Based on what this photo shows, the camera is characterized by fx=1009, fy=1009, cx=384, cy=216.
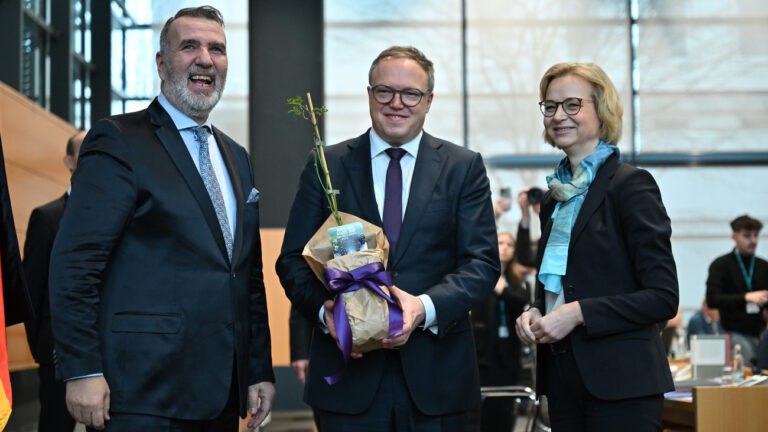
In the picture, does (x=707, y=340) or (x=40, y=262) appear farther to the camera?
(x=707, y=340)

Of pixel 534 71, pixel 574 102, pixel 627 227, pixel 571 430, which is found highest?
pixel 534 71

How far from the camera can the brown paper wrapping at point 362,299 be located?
243 cm

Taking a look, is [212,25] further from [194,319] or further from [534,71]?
[534,71]

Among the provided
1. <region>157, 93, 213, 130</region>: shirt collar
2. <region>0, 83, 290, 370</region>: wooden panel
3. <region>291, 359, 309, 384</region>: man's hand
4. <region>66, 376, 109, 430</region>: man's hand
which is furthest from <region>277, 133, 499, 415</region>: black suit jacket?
<region>0, 83, 290, 370</region>: wooden panel

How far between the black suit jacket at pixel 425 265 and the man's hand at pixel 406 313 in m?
0.07

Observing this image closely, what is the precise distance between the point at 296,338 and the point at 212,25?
264cm

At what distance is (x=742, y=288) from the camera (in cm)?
751

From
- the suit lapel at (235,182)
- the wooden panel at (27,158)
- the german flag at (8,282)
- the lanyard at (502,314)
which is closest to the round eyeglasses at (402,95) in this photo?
the suit lapel at (235,182)

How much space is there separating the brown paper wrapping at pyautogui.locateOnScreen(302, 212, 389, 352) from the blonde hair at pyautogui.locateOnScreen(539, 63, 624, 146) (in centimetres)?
74

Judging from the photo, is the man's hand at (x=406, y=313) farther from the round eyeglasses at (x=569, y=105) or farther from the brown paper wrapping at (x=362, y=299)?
the round eyeglasses at (x=569, y=105)

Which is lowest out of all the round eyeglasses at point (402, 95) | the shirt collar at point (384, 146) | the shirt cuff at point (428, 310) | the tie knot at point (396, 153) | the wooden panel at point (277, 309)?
the wooden panel at point (277, 309)

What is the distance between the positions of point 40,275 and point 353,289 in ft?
7.27

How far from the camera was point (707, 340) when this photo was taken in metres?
4.69

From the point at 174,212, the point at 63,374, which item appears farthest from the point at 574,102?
the point at 63,374
